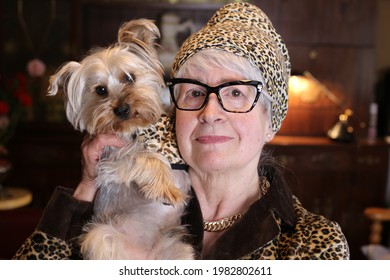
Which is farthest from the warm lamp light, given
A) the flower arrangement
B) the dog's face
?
the dog's face

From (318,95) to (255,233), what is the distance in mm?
2891

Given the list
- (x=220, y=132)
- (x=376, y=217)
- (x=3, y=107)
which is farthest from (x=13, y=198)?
(x=376, y=217)

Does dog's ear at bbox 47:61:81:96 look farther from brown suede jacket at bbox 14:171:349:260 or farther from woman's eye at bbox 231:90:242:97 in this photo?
woman's eye at bbox 231:90:242:97

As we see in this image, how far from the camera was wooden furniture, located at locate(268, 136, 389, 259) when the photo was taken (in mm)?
3475

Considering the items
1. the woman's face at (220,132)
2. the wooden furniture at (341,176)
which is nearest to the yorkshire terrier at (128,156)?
the woman's face at (220,132)

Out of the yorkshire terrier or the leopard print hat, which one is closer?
the leopard print hat

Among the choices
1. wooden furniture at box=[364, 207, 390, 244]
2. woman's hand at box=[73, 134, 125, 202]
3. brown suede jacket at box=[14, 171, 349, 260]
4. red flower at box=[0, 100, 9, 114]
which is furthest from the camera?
wooden furniture at box=[364, 207, 390, 244]

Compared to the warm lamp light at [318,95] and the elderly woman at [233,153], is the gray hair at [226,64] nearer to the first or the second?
the elderly woman at [233,153]

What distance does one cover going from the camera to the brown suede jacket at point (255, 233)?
1.13 metres

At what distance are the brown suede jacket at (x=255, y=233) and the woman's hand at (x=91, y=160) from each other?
0.04m

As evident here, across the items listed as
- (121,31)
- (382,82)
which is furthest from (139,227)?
(382,82)

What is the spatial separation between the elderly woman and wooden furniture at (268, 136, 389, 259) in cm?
215

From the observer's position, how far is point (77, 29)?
3.53 m

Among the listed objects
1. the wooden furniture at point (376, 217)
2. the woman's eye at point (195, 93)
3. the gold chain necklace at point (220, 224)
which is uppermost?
the woman's eye at point (195, 93)
